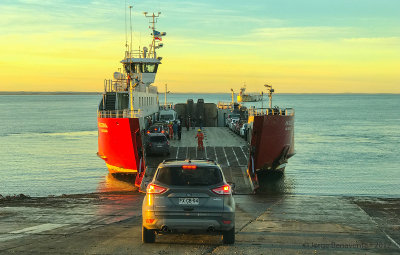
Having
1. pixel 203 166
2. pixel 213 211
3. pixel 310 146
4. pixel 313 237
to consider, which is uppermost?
pixel 203 166

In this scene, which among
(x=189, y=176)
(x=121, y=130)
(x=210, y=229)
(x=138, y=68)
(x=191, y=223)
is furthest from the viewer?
(x=138, y=68)

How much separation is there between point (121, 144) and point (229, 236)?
1943 cm

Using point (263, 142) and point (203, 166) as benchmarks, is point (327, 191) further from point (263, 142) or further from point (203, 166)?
point (203, 166)

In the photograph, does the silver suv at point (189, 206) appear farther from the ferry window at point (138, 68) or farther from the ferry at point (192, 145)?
the ferry window at point (138, 68)

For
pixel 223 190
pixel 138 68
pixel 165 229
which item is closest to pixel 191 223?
pixel 165 229

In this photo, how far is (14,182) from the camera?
106 ft

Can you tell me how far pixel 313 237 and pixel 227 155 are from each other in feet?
58.8

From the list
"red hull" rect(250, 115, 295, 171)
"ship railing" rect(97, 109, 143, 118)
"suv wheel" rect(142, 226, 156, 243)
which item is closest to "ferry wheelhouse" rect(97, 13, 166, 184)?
"ship railing" rect(97, 109, 143, 118)

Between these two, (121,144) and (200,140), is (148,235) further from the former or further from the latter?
(200,140)

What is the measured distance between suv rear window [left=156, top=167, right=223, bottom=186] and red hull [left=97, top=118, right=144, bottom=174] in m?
16.8

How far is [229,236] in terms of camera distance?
31.6 ft

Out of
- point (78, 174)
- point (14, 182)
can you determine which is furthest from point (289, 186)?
point (14, 182)

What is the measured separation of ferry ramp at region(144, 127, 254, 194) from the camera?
2367 cm

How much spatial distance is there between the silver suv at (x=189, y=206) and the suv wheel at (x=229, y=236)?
218 mm
